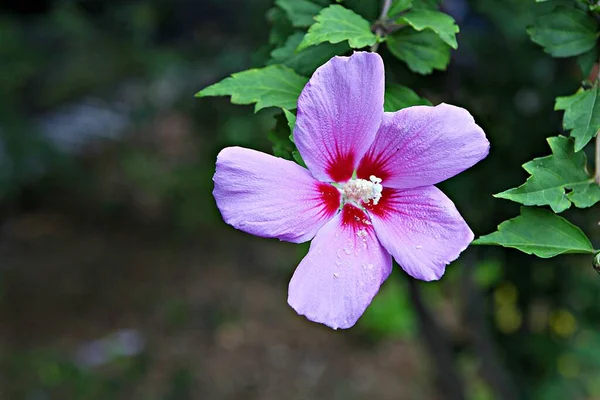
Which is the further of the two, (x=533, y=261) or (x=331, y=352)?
(x=331, y=352)

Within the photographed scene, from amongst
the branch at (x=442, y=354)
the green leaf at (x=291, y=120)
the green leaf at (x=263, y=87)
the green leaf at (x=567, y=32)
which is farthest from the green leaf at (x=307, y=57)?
the branch at (x=442, y=354)

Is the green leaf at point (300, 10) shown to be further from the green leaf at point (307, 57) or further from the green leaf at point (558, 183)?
the green leaf at point (558, 183)

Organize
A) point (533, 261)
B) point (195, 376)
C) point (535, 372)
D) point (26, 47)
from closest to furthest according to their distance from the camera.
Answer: point (533, 261), point (535, 372), point (26, 47), point (195, 376)

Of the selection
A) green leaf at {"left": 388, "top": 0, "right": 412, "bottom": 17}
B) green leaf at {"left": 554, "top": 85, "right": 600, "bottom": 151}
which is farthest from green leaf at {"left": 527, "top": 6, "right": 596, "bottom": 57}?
green leaf at {"left": 388, "top": 0, "right": 412, "bottom": 17}

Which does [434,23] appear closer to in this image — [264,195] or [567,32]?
[567,32]

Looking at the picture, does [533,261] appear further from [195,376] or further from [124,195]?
[124,195]

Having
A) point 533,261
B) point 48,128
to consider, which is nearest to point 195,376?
point 48,128

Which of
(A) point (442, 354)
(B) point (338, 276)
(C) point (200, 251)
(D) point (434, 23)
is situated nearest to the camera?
(B) point (338, 276)

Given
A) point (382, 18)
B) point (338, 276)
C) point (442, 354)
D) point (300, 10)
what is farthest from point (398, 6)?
point (442, 354)
